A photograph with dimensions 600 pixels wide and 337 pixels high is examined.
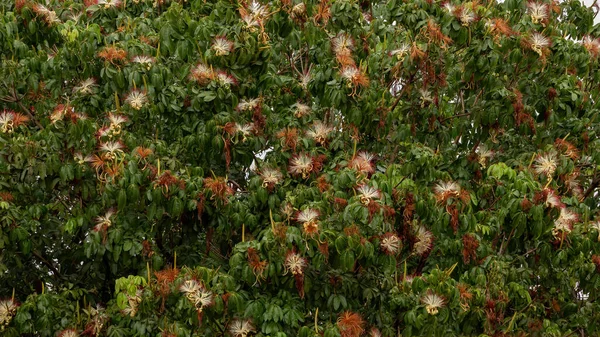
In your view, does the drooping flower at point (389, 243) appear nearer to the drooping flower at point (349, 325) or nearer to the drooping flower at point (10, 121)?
the drooping flower at point (349, 325)

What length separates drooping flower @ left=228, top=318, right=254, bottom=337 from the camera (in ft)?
27.9

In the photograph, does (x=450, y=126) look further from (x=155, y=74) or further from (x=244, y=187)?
(x=155, y=74)

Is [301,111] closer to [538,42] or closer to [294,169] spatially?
[294,169]

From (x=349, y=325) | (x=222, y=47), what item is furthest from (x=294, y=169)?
(x=349, y=325)

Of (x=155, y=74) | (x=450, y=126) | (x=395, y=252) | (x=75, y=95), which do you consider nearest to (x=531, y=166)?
(x=450, y=126)

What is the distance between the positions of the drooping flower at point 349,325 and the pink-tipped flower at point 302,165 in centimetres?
123

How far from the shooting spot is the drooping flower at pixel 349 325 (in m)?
8.32

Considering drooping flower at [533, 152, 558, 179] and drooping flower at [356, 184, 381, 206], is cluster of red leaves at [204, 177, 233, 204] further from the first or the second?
drooping flower at [533, 152, 558, 179]

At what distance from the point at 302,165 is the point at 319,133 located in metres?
0.57

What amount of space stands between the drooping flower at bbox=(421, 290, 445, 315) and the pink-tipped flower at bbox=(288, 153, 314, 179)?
1.34 meters

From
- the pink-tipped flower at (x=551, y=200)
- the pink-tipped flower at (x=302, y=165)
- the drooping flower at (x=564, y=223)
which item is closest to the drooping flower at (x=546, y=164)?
the drooping flower at (x=564, y=223)

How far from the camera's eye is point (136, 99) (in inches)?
365

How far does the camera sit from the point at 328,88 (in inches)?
371

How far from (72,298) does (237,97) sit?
2095mm
